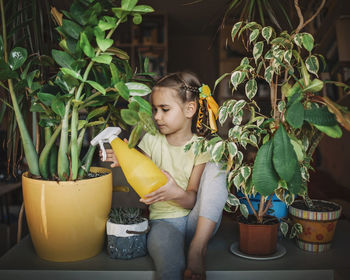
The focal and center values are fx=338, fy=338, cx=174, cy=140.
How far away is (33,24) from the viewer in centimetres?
106

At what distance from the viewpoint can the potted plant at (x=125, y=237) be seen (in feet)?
3.41

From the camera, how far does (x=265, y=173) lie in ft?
2.94

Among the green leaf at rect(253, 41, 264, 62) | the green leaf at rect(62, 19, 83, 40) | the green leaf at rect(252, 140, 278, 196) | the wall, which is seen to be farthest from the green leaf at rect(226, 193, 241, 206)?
the wall

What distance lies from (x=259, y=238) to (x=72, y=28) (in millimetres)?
840

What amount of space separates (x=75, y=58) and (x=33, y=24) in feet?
0.76

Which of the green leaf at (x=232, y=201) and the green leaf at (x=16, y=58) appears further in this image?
the green leaf at (x=232, y=201)

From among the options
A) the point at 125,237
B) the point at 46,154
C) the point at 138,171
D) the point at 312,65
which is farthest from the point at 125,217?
the point at 312,65

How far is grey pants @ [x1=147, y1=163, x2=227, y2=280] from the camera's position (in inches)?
38.2

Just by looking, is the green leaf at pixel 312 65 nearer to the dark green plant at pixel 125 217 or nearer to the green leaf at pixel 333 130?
the green leaf at pixel 333 130

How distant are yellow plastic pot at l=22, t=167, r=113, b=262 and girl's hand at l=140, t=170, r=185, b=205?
0.13 meters

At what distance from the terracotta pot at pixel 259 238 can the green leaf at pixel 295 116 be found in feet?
1.29

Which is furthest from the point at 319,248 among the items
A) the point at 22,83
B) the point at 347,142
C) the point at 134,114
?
the point at 347,142

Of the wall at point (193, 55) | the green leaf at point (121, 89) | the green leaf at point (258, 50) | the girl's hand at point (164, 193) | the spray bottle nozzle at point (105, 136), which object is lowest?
the girl's hand at point (164, 193)

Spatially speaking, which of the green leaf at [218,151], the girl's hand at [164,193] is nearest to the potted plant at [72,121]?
the girl's hand at [164,193]
